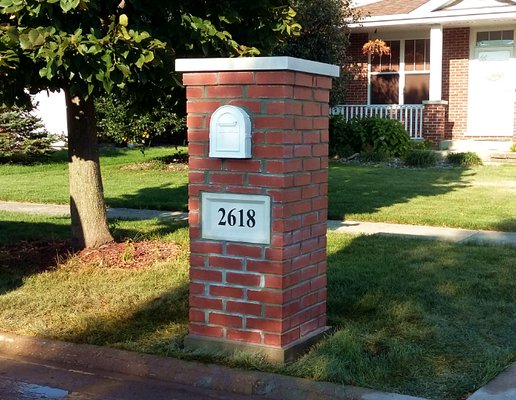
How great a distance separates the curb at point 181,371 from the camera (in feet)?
13.4

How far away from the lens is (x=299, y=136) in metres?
4.53

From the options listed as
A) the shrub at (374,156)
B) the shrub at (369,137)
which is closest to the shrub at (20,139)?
the shrub at (369,137)

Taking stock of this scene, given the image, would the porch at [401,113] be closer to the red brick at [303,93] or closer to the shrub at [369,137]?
the shrub at [369,137]

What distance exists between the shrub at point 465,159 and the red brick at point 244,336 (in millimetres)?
12708

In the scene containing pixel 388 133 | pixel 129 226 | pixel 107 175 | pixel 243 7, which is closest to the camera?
pixel 243 7

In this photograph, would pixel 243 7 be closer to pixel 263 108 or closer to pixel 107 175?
pixel 263 108

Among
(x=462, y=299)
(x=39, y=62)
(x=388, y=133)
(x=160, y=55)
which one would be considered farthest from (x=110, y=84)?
(x=388, y=133)

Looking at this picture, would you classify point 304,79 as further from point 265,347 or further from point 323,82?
point 265,347

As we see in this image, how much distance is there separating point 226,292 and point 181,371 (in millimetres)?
549

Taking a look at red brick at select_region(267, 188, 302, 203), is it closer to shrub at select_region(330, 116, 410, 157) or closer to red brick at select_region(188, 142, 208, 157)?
red brick at select_region(188, 142, 208, 157)

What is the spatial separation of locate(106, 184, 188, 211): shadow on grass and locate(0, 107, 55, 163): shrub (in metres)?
6.38

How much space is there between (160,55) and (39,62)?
1093mm

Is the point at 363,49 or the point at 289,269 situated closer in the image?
the point at 289,269

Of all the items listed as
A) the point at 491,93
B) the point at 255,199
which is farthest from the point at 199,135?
the point at 491,93
